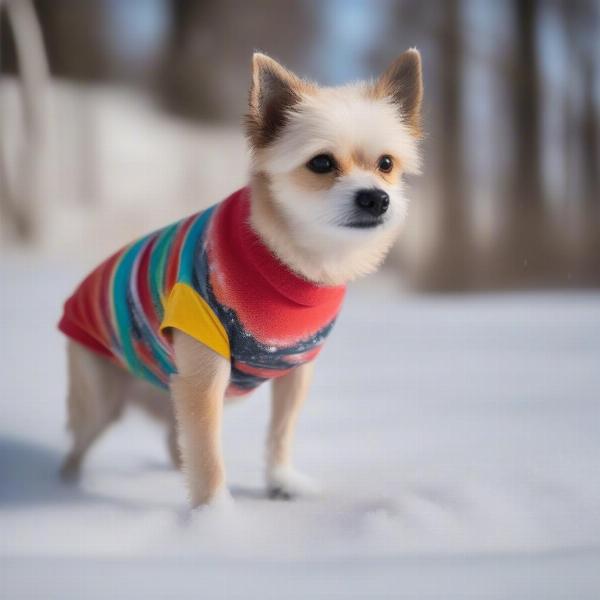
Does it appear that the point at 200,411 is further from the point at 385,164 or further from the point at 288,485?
the point at 385,164

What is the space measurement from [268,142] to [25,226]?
2.60 metres

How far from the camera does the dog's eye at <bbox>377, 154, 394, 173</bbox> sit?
5.23 ft

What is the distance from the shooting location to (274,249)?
61.4 inches

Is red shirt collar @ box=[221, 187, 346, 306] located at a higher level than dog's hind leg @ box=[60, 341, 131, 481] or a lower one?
higher

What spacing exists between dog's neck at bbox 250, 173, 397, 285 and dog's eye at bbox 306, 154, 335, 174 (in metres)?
0.11

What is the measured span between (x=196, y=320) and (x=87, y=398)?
1.90 feet

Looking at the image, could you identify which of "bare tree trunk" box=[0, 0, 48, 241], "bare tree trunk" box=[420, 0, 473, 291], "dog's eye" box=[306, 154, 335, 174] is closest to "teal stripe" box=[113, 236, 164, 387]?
"dog's eye" box=[306, 154, 335, 174]

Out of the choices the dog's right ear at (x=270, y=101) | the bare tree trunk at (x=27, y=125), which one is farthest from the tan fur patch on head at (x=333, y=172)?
the bare tree trunk at (x=27, y=125)

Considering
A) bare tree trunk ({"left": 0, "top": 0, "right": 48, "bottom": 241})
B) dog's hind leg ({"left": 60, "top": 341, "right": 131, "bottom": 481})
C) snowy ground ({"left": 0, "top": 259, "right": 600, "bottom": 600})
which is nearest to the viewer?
snowy ground ({"left": 0, "top": 259, "right": 600, "bottom": 600})

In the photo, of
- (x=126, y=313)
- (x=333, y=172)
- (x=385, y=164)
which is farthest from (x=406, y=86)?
(x=126, y=313)

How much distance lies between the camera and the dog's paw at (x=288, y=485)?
182cm

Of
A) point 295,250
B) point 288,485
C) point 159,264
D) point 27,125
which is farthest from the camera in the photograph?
point 27,125

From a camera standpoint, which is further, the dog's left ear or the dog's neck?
the dog's left ear

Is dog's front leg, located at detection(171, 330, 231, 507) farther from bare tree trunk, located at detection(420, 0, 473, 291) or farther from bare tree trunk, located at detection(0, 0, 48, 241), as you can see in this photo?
bare tree trunk, located at detection(420, 0, 473, 291)
